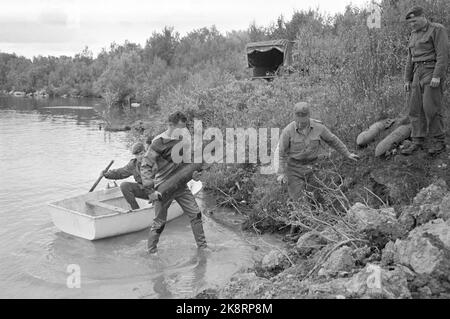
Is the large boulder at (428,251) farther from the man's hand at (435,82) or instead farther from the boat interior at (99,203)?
the boat interior at (99,203)

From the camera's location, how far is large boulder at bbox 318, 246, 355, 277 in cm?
478

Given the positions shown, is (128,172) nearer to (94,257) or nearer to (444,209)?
(94,257)

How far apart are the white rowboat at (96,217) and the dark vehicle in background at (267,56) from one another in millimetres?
10299

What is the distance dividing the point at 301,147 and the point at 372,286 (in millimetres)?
3079

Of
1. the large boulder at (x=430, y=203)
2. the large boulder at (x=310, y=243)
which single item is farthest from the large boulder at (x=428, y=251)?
the large boulder at (x=310, y=243)

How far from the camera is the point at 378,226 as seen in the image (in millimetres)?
5203

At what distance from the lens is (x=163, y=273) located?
6.86 metres

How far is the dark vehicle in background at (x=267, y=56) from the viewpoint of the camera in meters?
18.3

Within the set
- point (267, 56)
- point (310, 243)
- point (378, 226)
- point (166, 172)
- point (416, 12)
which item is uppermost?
point (267, 56)

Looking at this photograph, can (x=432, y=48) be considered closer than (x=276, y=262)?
No

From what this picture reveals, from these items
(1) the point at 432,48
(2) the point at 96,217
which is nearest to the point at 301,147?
(1) the point at 432,48

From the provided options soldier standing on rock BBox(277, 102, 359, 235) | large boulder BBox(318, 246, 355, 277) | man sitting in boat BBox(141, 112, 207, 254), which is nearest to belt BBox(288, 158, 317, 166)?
soldier standing on rock BBox(277, 102, 359, 235)
